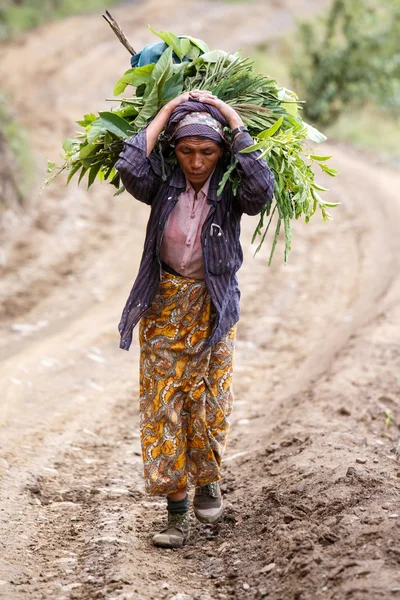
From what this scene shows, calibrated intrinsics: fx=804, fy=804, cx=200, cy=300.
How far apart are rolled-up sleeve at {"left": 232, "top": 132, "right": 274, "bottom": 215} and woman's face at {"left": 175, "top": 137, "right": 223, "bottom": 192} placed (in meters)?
A: 0.09

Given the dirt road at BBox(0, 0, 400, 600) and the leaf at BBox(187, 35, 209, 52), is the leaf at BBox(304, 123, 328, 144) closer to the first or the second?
the leaf at BBox(187, 35, 209, 52)

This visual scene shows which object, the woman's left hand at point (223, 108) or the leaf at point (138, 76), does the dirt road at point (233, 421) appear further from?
the leaf at point (138, 76)

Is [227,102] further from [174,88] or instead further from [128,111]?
[128,111]

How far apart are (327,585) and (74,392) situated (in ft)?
10.6

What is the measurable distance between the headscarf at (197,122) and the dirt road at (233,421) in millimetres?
1554

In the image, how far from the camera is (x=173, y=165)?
332 cm

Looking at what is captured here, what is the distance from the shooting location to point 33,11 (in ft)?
73.7

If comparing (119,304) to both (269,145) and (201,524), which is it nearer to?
(201,524)

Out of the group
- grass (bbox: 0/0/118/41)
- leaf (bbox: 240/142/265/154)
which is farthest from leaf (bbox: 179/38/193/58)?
grass (bbox: 0/0/118/41)

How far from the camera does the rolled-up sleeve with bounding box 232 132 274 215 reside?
10.1ft

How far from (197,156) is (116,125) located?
423 mm

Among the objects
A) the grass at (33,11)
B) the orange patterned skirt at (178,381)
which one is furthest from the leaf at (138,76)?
the grass at (33,11)

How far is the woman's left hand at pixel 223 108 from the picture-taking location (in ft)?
10.4

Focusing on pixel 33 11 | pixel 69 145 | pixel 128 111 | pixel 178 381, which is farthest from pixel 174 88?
pixel 33 11
